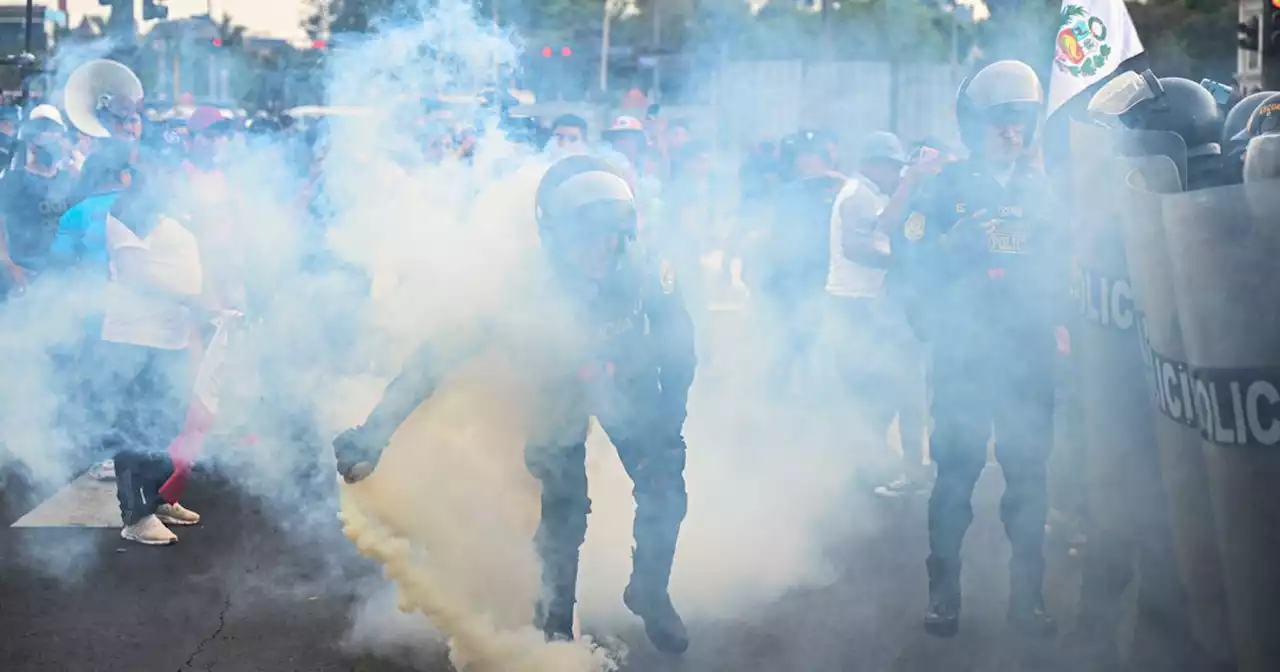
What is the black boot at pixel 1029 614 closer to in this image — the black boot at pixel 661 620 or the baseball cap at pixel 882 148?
the black boot at pixel 661 620

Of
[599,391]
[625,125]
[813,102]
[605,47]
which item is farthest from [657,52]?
[599,391]

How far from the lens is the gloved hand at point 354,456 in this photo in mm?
4141

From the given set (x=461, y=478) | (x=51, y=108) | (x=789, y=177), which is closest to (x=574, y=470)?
(x=461, y=478)

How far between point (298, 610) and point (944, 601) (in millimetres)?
2302

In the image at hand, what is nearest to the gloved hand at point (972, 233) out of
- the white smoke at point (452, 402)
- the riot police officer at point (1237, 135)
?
the riot police officer at point (1237, 135)

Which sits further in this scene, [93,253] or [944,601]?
[93,253]

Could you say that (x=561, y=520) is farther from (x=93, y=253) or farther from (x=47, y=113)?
(x=47, y=113)

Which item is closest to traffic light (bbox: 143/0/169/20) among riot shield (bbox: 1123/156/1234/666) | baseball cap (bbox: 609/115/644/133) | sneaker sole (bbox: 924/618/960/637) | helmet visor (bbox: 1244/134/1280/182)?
baseball cap (bbox: 609/115/644/133)

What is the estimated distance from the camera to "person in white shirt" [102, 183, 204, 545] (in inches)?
244

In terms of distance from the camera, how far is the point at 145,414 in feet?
21.4

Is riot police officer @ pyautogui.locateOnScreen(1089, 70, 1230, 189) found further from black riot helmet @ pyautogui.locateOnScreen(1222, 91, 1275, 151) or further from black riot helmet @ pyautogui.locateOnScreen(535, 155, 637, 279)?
black riot helmet @ pyautogui.locateOnScreen(535, 155, 637, 279)

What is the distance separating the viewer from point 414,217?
5602 millimetres

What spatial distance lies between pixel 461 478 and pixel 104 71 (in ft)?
18.0

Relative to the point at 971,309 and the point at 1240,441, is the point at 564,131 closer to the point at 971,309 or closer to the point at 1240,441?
the point at 971,309
